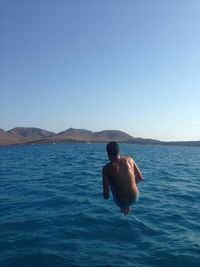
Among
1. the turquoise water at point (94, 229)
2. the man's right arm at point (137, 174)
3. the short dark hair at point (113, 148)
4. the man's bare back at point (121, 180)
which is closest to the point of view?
the short dark hair at point (113, 148)

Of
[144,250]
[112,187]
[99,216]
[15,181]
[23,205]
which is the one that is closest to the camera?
[112,187]

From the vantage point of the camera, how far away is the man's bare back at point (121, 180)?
296 inches

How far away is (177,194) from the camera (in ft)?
60.5

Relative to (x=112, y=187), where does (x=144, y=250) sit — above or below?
below

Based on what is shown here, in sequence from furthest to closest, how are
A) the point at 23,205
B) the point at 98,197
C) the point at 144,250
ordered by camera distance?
the point at 98,197
the point at 23,205
the point at 144,250

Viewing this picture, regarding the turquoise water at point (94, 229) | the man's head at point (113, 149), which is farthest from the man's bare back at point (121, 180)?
the turquoise water at point (94, 229)

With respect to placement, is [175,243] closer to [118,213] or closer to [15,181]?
[118,213]

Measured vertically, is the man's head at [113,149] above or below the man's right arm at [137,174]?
above

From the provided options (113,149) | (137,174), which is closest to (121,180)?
(137,174)

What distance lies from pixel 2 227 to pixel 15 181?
36.6 ft

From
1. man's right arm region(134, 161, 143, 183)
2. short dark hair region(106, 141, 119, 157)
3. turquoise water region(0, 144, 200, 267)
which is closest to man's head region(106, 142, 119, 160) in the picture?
short dark hair region(106, 141, 119, 157)

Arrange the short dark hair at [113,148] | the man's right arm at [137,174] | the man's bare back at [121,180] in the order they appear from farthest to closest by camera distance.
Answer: the man's right arm at [137,174] < the man's bare back at [121,180] < the short dark hair at [113,148]

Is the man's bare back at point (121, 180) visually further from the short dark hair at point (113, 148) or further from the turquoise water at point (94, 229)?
the turquoise water at point (94, 229)

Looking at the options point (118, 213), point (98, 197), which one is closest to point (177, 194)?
point (98, 197)
